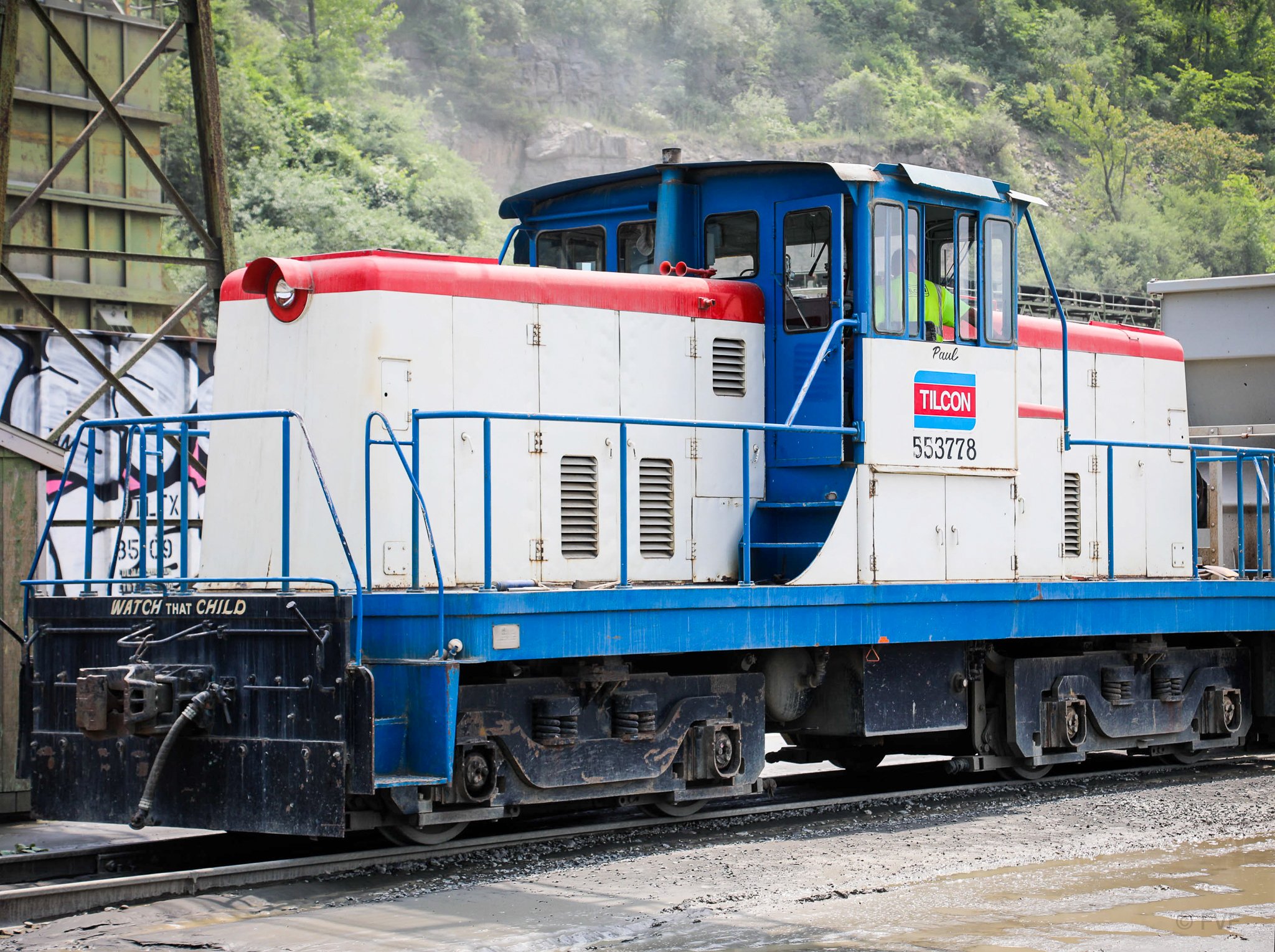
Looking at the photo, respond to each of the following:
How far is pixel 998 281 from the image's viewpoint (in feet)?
31.0

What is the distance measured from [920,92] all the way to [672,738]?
241 ft

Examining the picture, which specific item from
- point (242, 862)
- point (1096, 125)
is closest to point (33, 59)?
point (242, 862)

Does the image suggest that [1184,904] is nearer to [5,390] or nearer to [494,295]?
[494,295]

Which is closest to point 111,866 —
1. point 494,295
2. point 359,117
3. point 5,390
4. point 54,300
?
point 494,295

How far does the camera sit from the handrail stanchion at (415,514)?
7086mm

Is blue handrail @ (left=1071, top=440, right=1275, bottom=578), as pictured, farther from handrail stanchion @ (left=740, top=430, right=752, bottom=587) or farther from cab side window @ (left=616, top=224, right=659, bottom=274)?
cab side window @ (left=616, top=224, right=659, bottom=274)

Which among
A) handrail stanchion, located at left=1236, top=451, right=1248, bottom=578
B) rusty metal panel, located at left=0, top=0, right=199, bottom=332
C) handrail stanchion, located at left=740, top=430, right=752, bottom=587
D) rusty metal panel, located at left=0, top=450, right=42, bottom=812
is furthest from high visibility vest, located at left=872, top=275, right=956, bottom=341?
rusty metal panel, located at left=0, top=0, right=199, bottom=332

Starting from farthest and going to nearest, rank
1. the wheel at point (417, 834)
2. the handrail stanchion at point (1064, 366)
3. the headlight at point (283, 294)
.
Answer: the handrail stanchion at point (1064, 366)
the headlight at point (283, 294)
the wheel at point (417, 834)

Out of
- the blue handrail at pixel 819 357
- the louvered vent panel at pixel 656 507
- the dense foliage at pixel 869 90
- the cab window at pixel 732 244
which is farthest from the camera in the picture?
the dense foliage at pixel 869 90

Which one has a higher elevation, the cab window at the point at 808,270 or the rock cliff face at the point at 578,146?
the rock cliff face at the point at 578,146

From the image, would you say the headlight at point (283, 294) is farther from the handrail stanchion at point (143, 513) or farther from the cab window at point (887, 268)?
the cab window at point (887, 268)

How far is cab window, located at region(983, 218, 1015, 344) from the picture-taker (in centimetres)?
935

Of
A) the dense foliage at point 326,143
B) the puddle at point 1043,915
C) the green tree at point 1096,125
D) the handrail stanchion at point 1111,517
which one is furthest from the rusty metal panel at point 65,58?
the green tree at point 1096,125

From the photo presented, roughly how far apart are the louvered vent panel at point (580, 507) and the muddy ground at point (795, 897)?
61.8 inches
